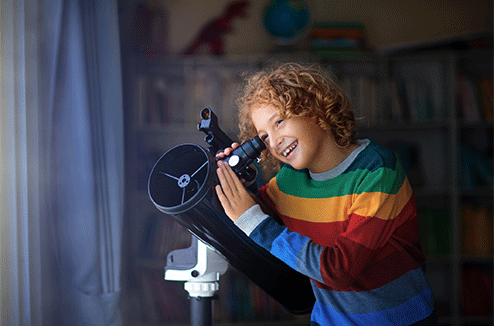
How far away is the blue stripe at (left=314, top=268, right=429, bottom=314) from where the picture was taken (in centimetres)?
87

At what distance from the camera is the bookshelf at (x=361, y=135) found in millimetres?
2230

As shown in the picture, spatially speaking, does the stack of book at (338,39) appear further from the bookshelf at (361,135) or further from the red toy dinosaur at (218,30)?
the red toy dinosaur at (218,30)

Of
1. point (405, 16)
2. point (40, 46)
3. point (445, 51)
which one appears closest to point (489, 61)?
point (445, 51)

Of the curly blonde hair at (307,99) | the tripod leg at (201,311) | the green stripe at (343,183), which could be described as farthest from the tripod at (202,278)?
the curly blonde hair at (307,99)

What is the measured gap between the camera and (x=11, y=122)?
0.98 m

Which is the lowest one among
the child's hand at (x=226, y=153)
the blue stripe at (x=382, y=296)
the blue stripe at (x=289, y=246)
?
the blue stripe at (x=382, y=296)

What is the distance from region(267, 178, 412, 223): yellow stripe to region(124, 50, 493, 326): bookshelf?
1.29 meters

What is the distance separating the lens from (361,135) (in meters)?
2.31

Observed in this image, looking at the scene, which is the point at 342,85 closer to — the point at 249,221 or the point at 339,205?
the point at 339,205

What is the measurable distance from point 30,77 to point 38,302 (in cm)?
63

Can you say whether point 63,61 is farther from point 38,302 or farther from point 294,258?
point 294,258

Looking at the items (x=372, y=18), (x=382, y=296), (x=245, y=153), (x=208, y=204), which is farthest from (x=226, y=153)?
(x=372, y=18)

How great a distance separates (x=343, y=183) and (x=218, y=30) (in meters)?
1.85

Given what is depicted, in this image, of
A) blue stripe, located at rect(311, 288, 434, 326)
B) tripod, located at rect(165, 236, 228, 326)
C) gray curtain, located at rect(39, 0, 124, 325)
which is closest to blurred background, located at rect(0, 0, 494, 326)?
gray curtain, located at rect(39, 0, 124, 325)
